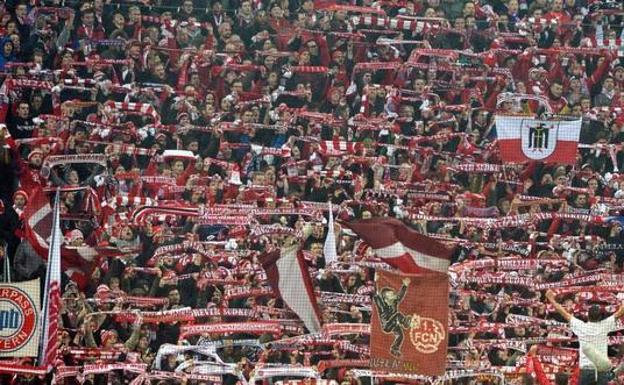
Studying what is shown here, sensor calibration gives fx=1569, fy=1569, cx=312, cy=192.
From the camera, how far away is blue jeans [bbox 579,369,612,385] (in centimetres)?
1898

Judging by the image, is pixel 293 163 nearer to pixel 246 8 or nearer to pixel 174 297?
pixel 246 8

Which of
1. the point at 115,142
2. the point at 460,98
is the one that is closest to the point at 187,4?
the point at 115,142

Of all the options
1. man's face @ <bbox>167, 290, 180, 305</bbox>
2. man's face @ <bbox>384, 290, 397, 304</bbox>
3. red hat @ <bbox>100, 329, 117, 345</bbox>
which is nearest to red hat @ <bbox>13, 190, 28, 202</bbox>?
red hat @ <bbox>100, 329, 117, 345</bbox>

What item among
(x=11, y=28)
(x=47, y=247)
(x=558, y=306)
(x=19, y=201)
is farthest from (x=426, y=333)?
(x=11, y=28)

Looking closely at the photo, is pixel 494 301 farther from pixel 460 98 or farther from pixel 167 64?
pixel 167 64

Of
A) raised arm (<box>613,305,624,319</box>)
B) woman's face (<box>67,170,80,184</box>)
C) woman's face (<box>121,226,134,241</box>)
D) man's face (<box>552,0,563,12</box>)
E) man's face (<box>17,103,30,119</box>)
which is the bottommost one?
raised arm (<box>613,305,624,319</box>)

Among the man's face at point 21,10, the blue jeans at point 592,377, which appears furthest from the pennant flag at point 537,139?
the man's face at point 21,10

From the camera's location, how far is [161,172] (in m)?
20.1

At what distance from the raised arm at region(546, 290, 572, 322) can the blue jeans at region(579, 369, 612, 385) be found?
0.68m

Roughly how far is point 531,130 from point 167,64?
16.2 feet

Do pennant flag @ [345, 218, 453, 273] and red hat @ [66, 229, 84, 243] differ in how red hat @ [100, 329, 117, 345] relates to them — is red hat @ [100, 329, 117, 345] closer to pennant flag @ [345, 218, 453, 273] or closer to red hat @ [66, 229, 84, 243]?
red hat @ [66, 229, 84, 243]

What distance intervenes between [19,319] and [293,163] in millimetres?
4104

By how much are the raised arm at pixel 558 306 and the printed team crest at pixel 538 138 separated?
208 cm

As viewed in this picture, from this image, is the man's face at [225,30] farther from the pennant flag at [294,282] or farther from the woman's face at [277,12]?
the pennant flag at [294,282]
